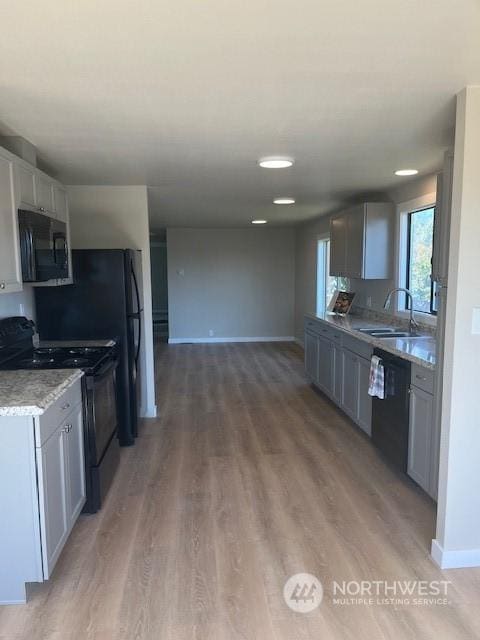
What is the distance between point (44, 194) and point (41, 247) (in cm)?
49

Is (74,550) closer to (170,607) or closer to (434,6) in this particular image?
(170,607)

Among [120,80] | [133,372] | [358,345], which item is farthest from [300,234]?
[120,80]

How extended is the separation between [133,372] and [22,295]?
1.07m

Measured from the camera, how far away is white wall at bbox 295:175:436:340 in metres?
4.30

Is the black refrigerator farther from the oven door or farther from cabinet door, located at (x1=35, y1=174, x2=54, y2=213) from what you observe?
cabinet door, located at (x1=35, y1=174, x2=54, y2=213)

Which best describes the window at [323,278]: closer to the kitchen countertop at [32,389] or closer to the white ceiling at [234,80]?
the white ceiling at [234,80]

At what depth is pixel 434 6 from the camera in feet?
4.65

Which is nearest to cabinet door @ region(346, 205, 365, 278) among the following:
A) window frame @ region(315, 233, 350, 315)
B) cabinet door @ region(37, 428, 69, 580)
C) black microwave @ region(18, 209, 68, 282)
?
window frame @ region(315, 233, 350, 315)

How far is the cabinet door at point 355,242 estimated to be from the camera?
4.70m

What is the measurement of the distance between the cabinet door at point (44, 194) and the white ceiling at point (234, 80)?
19cm

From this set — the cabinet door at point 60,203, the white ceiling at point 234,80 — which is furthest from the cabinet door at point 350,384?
the cabinet door at point 60,203

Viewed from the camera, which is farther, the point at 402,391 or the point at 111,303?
the point at 111,303

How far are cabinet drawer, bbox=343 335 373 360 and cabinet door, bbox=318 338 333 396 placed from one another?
0.50 metres

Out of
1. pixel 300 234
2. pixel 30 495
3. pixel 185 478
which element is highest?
pixel 300 234
